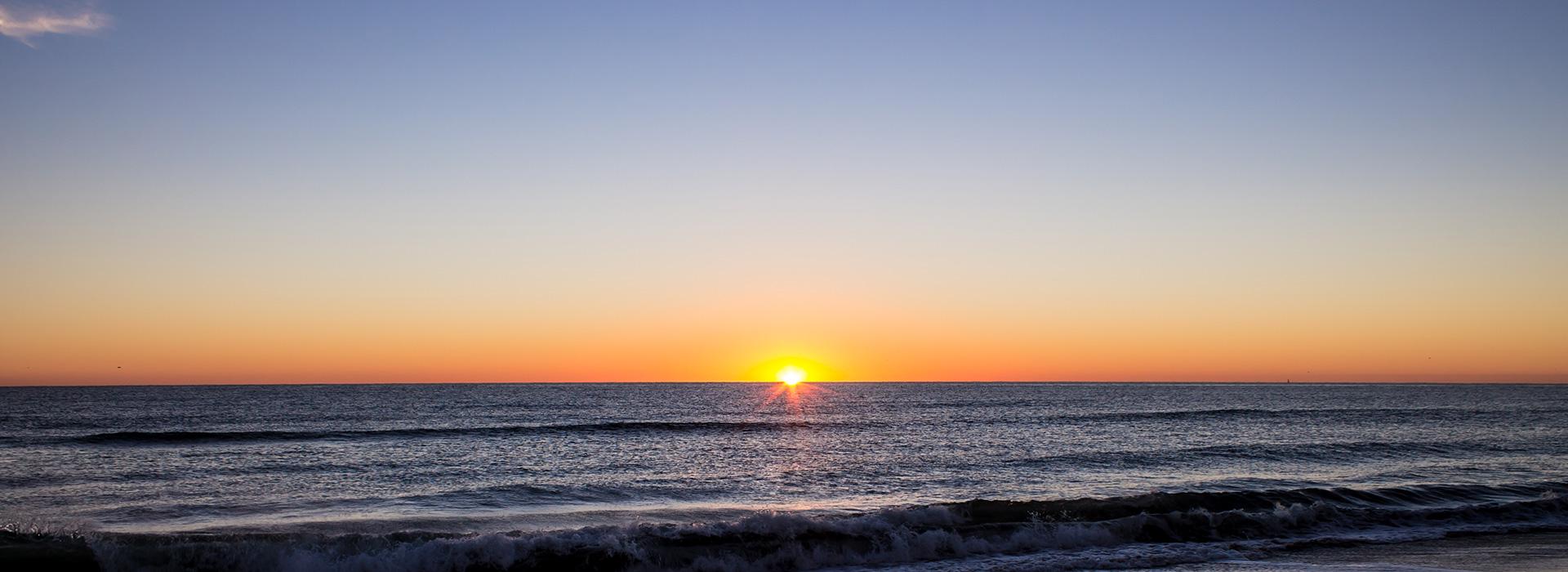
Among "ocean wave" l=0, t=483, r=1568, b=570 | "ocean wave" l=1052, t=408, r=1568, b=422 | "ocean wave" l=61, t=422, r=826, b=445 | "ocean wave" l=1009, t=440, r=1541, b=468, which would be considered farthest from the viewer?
"ocean wave" l=1052, t=408, r=1568, b=422

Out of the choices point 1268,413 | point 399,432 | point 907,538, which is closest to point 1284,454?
point 907,538

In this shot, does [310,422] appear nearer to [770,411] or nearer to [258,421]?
[258,421]

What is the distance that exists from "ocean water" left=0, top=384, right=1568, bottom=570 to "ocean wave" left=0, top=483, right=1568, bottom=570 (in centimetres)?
5

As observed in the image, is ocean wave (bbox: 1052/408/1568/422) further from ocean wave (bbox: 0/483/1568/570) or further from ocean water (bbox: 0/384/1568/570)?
ocean wave (bbox: 0/483/1568/570)

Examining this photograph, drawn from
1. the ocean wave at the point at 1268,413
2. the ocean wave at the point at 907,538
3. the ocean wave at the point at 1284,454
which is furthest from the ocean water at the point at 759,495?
the ocean wave at the point at 1268,413

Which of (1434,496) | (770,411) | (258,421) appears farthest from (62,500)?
(770,411)

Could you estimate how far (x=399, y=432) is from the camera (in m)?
49.0

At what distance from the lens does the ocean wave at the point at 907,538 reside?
15.5m

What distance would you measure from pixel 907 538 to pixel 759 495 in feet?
25.0

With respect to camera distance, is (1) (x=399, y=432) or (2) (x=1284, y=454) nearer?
(2) (x=1284, y=454)

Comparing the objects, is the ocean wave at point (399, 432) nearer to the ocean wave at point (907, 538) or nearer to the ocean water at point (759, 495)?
the ocean water at point (759, 495)

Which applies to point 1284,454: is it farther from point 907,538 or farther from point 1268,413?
point 1268,413

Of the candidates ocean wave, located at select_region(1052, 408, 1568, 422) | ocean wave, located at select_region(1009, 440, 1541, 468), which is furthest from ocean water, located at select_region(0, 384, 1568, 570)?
ocean wave, located at select_region(1052, 408, 1568, 422)

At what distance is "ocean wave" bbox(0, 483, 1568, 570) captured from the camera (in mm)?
15508
